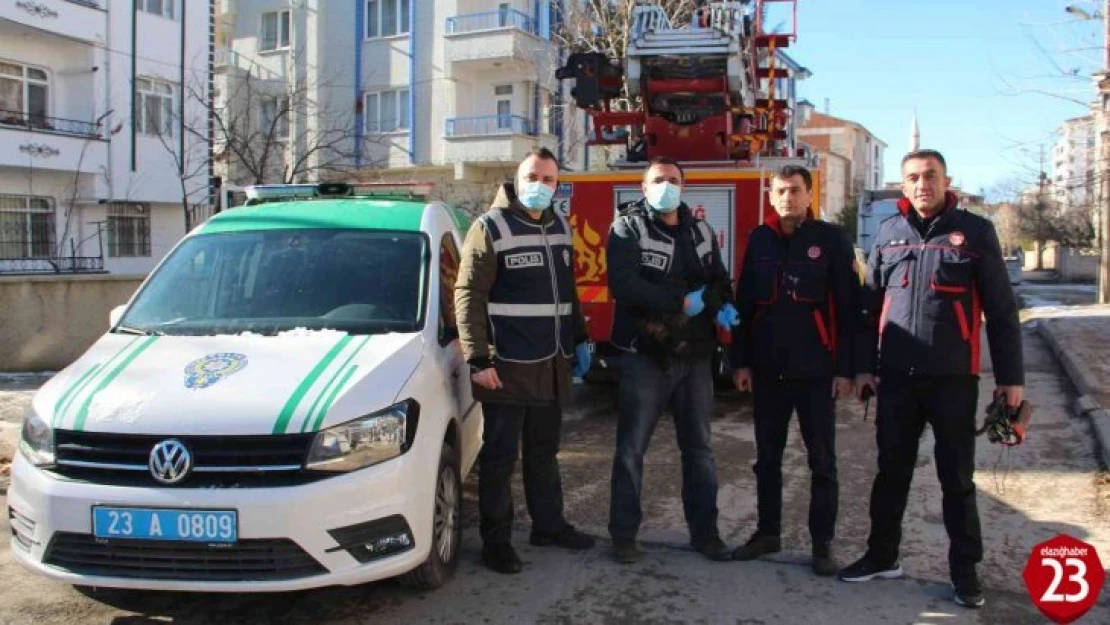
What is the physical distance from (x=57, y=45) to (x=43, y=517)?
66.2 ft

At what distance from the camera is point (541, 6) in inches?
1078

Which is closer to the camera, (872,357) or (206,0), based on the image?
(872,357)

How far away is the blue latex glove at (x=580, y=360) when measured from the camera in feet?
16.1

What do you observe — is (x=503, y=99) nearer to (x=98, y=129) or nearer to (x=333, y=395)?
(x=98, y=129)

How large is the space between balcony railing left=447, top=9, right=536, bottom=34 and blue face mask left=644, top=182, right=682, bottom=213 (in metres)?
23.2

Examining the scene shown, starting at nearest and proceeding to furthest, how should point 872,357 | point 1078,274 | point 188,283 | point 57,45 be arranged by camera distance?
point 872,357 → point 188,283 → point 57,45 → point 1078,274

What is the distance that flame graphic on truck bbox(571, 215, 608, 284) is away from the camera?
28.6 feet

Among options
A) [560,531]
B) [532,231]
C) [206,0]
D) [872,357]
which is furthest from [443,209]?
[206,0]

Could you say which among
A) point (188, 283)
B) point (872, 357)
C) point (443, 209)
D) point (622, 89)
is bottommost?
point (872, 357)

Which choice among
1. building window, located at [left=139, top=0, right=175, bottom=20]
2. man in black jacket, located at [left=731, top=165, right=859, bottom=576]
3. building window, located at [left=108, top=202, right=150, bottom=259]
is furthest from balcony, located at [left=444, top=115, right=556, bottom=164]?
man in black jacket, located at [left=731, top=165, right=859, bottom=576]

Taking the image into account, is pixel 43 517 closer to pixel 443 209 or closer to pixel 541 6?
pixel 443 209

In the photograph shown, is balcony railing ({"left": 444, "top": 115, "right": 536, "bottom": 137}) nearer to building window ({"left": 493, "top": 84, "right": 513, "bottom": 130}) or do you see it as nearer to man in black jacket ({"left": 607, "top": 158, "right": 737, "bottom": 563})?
building window ({"left": 493, "top": 84, "right": 513, "bottom": 130})

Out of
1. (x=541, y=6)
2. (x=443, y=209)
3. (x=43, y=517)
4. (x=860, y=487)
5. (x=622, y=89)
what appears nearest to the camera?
(x=43, y=517)

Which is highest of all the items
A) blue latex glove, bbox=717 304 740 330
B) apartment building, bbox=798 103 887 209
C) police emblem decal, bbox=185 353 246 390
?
apartment building, bbox=798 103 887 209
